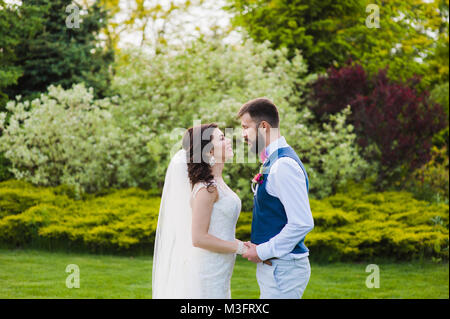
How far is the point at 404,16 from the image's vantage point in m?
14.4

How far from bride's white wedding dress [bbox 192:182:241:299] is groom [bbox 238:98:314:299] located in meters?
0.23

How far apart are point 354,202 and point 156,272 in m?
6.13

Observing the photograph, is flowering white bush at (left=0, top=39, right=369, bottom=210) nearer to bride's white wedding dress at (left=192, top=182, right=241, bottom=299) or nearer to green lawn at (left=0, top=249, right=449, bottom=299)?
green lawn at (left=0, top=249, right=449, bottom=299)

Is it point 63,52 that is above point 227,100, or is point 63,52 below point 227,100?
above

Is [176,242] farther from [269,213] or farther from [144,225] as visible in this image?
[144,225]

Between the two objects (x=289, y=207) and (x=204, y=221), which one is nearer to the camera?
(x=289, y=207)

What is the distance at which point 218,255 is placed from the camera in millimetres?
3461

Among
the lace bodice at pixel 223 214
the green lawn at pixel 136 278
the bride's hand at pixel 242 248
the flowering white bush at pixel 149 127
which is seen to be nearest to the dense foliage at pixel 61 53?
the flowering white bush at pixel 149 127

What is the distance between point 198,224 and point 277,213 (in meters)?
0.53

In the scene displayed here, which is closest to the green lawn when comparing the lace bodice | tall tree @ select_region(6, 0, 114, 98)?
the lace bodice

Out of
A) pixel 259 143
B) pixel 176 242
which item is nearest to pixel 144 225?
pixel 176 242

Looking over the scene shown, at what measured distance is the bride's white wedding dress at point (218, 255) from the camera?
11.2ft

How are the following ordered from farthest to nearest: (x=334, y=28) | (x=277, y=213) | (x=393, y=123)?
1. (x=334, y=28)
2. (x=393, y=123)
3. (x=277, y=213)

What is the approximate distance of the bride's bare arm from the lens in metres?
3.27
